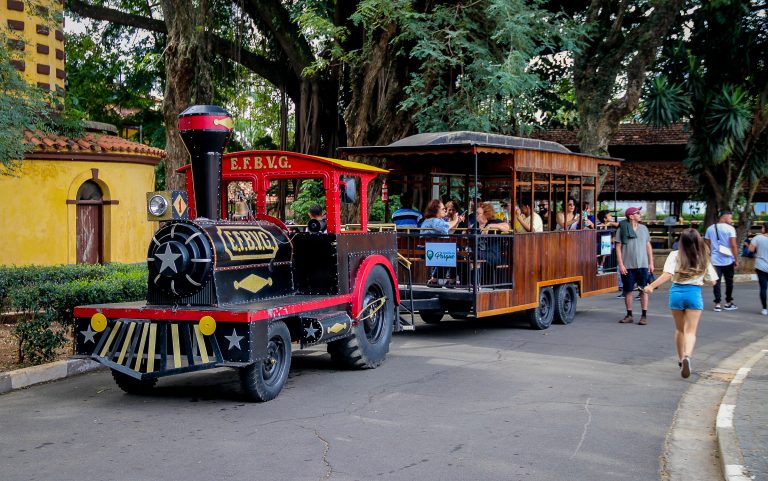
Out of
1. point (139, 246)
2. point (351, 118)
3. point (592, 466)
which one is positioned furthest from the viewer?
point (351, 118)

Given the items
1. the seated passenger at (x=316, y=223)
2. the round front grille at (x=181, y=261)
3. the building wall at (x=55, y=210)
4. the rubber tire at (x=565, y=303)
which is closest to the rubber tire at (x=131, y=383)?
the round front grille at (x=181, y=261)

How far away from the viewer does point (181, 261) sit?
25.9 feet

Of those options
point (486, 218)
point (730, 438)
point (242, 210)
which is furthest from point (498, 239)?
point (730, 438)

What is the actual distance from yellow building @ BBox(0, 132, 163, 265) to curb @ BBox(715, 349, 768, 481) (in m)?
12.6

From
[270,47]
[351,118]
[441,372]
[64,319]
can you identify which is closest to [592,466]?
[441,372]

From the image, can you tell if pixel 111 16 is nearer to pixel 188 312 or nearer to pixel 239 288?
pixel 239 288

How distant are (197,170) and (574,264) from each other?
26.9ft

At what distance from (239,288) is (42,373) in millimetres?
2485

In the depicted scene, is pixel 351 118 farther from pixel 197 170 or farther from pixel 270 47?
pixel 197 170

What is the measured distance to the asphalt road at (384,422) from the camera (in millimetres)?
5930

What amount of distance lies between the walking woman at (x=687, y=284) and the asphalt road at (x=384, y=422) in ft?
1.46

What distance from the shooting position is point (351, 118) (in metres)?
20.3

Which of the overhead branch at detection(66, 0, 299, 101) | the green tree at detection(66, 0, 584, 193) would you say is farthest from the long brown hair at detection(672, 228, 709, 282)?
the overhead branch at detection(66, 0, 299, 101)

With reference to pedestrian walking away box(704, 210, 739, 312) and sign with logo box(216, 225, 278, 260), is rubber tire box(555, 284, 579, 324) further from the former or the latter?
sign with logo box(216, 225, 278, 260)
